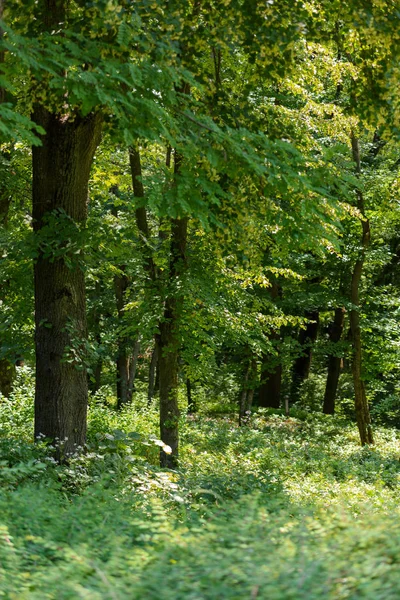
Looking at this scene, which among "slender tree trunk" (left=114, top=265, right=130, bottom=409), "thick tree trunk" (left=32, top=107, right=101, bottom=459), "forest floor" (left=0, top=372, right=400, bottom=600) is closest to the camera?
"forest floor" (left=0, top=372, right=400, bottom=600)

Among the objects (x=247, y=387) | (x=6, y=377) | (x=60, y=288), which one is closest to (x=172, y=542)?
(x=60, y=288)

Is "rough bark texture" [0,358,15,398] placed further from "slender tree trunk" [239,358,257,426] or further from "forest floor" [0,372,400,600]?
"forest floor" [0,372,400,600]

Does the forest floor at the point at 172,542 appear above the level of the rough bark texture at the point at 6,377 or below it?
below

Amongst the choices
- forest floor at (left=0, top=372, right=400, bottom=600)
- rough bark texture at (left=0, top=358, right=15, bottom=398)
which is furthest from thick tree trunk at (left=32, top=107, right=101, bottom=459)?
rough bark texture at (left=0, top=358, right=15, bottom=398)

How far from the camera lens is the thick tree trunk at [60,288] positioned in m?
8.48

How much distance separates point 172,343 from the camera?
11867 millimetres

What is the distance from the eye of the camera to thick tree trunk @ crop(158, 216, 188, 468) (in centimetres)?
1152

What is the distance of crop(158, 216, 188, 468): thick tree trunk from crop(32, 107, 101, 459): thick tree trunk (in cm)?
284

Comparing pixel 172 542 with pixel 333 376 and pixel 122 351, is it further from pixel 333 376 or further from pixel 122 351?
pixel 333 376

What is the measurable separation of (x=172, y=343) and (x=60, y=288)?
362 cm

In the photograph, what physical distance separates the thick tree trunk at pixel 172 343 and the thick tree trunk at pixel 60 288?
2839mm

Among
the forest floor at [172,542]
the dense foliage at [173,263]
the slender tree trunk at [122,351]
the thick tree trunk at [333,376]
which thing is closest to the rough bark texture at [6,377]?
the dense foliage at [173,263]

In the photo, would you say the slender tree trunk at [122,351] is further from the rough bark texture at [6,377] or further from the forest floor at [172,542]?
the forest floor at [172,542]

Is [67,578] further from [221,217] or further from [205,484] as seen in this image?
[221,217]
